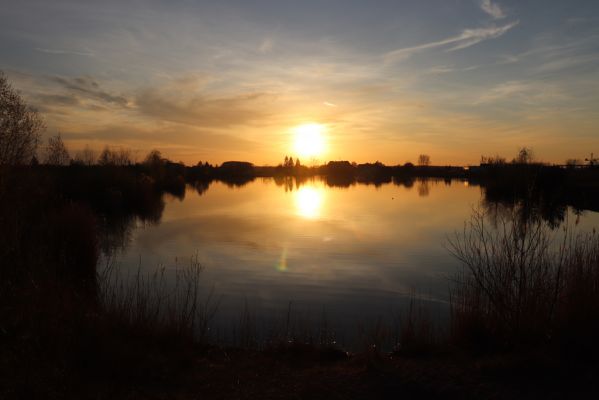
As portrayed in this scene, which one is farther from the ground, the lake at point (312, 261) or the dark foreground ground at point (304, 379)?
the dark foreground ground at point (304, 379)

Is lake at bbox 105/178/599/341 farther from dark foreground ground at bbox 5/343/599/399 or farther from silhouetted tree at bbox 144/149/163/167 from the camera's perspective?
silhouetted tree at bbox 144/149/163/167

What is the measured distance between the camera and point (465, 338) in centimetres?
600

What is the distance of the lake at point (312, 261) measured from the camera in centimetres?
988

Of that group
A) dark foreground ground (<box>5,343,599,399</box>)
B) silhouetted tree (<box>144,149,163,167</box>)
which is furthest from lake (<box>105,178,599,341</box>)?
silhouetted tree (<box>144,149,163,167</box>)

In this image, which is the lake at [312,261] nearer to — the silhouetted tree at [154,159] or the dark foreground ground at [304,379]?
the dark foreground ground at [304,379]

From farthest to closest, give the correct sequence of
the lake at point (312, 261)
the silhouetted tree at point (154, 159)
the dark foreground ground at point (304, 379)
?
1. the silhouetted tree at point (154, 159)
2. the lake at point (312, 261)
3. the dark foreground ground at point (304, 379)

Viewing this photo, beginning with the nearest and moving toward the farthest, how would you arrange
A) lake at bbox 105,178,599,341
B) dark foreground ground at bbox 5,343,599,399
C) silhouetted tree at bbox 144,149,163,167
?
dark foreground ground at bbox 5,343,599,399 → lake at bbox 105,178,599,341 → silhouetted tree at bbox 144,149,163,167

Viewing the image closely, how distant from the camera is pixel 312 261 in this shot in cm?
1558

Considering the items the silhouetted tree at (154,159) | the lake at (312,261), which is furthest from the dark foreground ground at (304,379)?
the silhouetted tree at (154,159)

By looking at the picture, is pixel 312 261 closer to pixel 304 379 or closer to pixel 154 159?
pixel 304 379

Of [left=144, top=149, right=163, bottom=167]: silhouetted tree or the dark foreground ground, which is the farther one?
[left=144, top=149, right=163, bottom=167]: silhouetted tree

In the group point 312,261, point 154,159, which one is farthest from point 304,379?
point 154,159

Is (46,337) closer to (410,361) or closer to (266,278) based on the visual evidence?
(410,361)

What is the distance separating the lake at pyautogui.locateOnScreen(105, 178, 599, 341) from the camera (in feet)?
32.4
